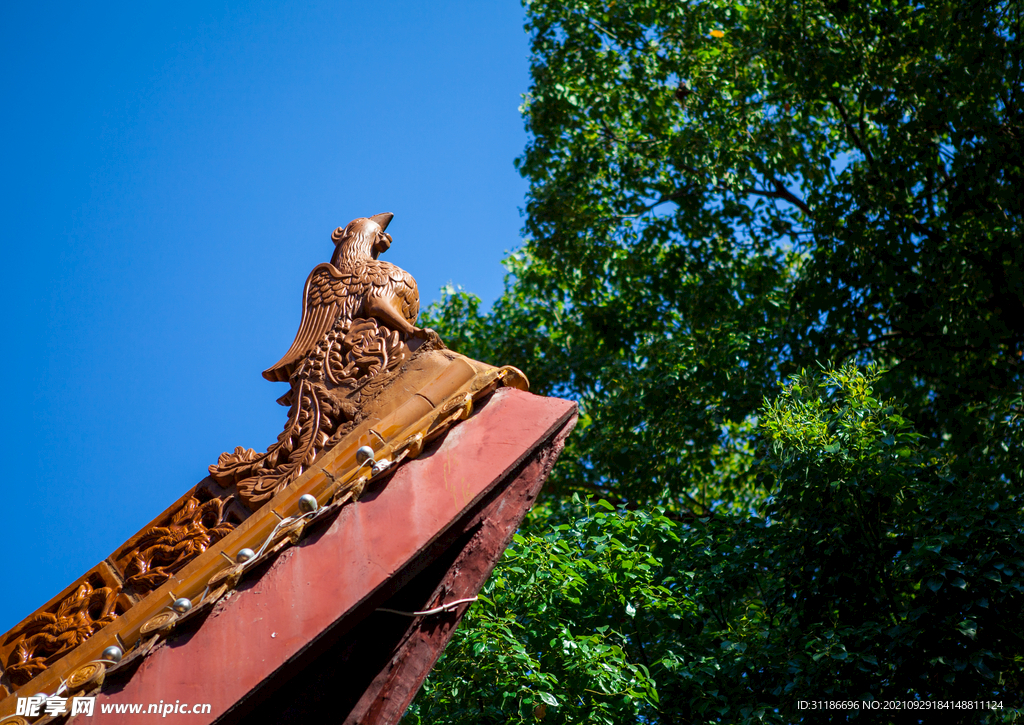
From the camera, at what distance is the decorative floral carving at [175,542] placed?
10.9 ft

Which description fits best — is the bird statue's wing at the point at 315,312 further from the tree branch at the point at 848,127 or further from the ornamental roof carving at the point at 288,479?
the tree branch at the point at 848,127

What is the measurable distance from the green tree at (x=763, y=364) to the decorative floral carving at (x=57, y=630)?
3.17 m

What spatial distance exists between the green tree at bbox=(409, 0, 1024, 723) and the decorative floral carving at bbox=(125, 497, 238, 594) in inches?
121

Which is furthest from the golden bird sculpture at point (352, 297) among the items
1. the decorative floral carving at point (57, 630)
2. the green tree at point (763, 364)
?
the green tree at point (763, 364)

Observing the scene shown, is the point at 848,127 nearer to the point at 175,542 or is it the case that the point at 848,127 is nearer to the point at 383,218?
the point at 383,218

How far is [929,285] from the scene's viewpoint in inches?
376

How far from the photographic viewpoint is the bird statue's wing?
377 centimetres

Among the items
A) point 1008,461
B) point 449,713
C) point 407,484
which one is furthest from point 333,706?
point 1008,461

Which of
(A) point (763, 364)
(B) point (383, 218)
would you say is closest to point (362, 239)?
(B) point (383, 218)

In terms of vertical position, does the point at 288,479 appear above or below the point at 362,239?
below

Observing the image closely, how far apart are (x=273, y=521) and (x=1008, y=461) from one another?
7.39m

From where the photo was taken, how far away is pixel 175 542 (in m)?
3.38

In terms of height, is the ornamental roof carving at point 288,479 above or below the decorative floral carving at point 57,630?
above

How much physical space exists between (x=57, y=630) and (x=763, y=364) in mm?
8332
